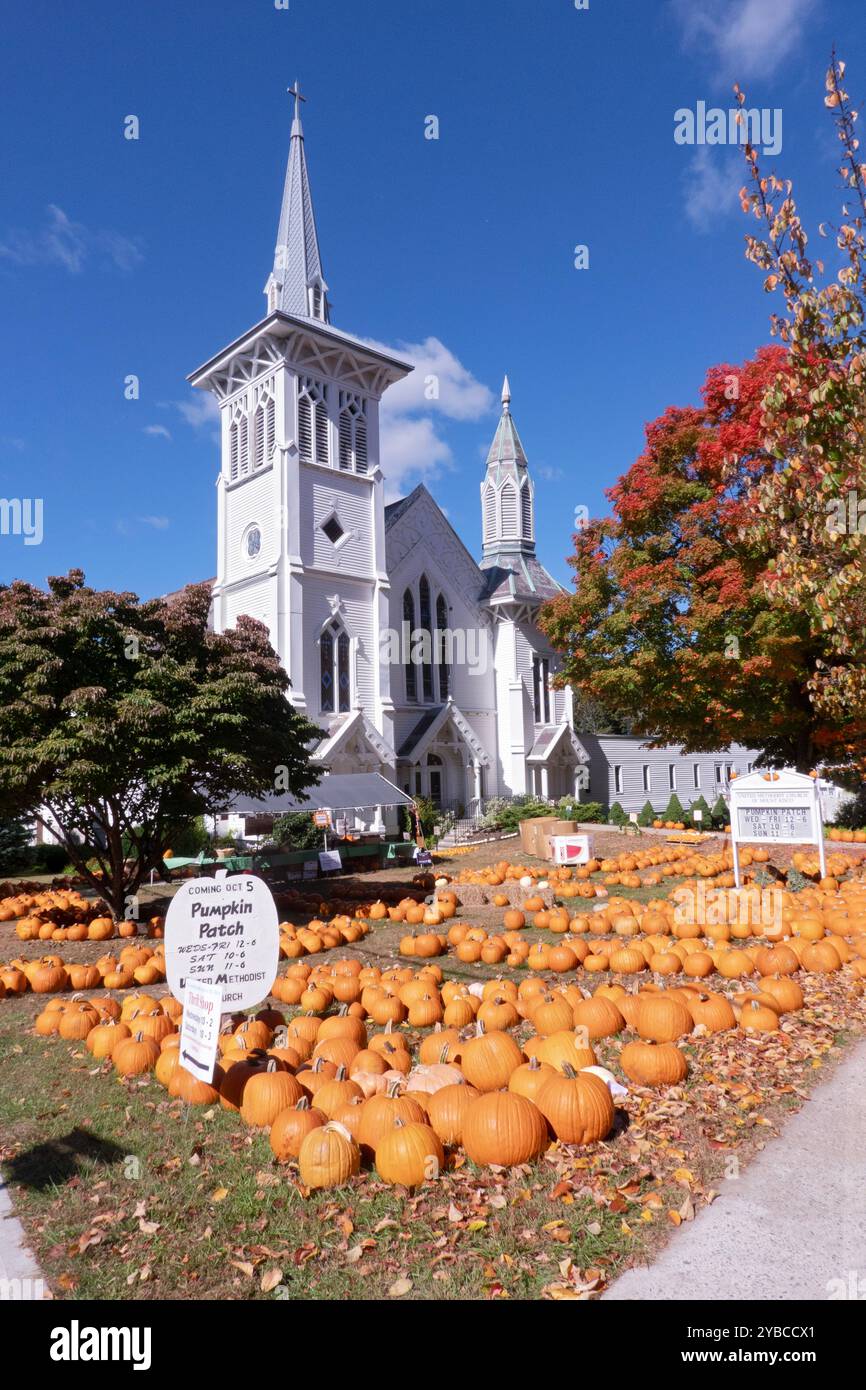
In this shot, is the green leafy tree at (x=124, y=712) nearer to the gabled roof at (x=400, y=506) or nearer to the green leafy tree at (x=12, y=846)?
the green leafy tree at (x=12, y=846)

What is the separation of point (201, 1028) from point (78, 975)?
16.1 feet

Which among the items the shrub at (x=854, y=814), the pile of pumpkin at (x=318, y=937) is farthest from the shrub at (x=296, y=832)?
the shrub at (x=854, y=814)

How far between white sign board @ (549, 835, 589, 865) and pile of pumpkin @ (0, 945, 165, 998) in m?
10.3

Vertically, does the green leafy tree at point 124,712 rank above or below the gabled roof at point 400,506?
below

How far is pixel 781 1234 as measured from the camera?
11.7 feet

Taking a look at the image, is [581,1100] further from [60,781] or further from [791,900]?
[60,781]

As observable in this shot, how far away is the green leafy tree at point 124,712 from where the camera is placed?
36.3ft

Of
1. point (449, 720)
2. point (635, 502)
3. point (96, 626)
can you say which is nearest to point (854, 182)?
point (96, 626)

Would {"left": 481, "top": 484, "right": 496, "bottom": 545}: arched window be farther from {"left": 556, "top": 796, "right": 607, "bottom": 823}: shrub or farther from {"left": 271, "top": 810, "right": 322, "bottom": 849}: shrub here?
{"left": 271, "top": 810, "right": 322, "bottom": 849}: shrub

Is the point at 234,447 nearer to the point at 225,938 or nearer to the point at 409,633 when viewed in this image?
the point at 409,633

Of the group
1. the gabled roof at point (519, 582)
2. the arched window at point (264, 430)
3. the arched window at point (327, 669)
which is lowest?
the arched window at point (327, 669)

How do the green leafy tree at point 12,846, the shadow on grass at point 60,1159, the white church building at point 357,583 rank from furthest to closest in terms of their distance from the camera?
the white church building at point 357,583 < the green leafy tree at point 12,846 < the shadow on grass at point 60,1159

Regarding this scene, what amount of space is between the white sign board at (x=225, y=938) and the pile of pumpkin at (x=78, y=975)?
13.8ft

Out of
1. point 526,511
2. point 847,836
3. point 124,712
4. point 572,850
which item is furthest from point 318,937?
point 526,511
